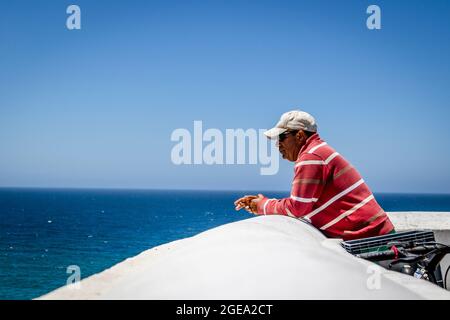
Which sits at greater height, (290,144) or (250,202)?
(290,144)

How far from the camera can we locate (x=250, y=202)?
3.66 meters

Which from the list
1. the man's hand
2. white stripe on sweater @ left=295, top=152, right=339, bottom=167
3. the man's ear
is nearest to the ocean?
the man's hand

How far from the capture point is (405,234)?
292 centimetres

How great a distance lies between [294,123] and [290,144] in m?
0.18

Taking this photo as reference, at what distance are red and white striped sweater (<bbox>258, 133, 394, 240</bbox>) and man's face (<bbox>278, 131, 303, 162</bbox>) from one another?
6.0 inches

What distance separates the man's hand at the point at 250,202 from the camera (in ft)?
11.8

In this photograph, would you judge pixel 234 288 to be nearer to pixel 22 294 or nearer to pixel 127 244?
pixel 22 294

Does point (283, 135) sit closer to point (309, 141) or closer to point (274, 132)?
point (274, 132)

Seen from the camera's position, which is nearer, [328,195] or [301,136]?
[328,195]

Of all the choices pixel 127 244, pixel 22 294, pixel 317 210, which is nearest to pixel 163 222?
pixel 127 244

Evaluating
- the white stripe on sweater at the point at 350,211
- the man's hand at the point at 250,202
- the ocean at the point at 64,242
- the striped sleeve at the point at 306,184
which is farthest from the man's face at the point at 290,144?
the ocean at the point at 64,242

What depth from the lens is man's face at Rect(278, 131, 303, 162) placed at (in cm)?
332

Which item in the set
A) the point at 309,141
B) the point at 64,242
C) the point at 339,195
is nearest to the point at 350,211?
the point at 339,195
